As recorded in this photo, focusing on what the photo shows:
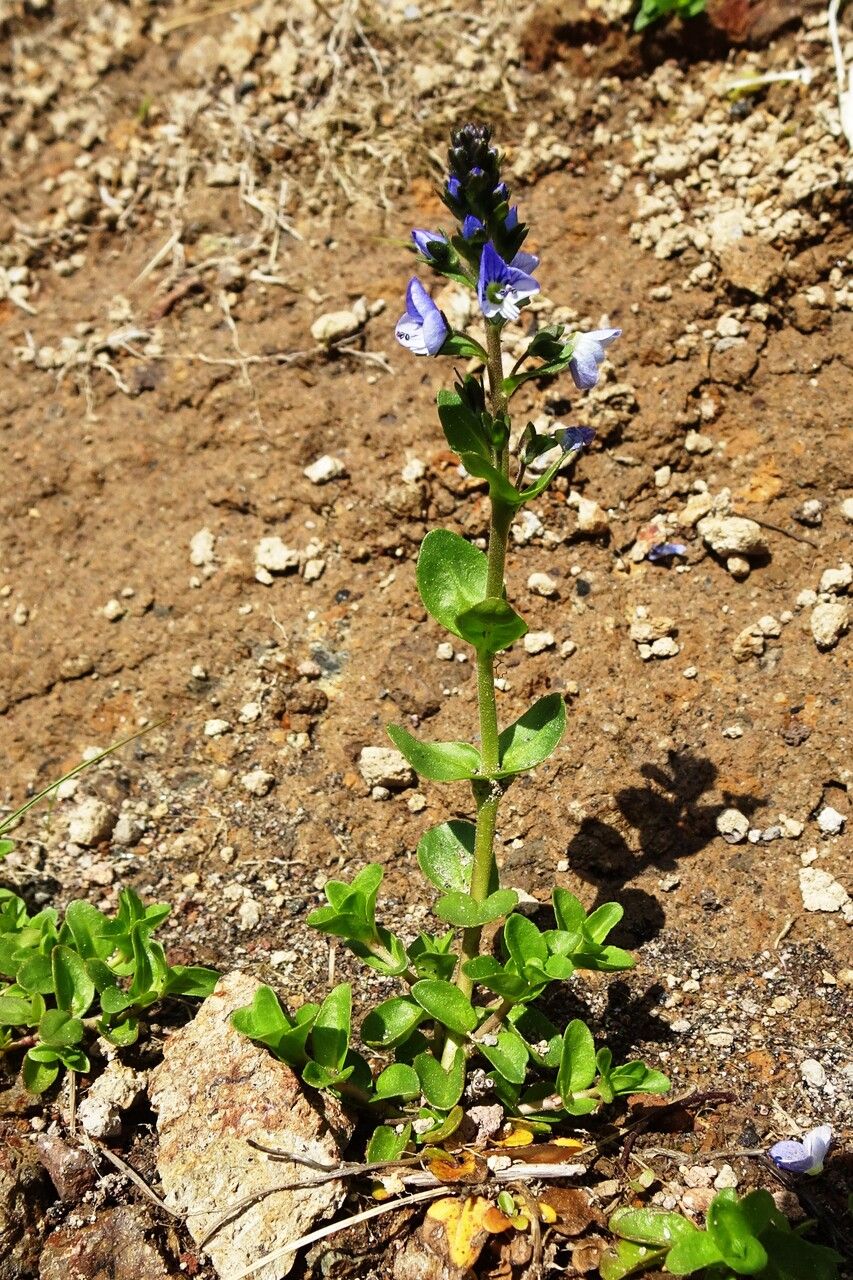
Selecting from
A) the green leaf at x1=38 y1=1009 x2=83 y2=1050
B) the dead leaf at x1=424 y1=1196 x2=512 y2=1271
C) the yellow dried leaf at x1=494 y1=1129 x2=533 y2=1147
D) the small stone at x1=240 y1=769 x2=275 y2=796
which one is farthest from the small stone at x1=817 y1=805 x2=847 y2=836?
the green leaf at x1=38 y1=1009 x2=83 y2=1050

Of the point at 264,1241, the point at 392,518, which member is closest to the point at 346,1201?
the point at 264,1241

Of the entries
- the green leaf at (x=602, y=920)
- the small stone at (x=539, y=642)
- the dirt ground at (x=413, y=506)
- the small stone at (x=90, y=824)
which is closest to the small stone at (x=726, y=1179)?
the dirt ground at (x=413, y=506)

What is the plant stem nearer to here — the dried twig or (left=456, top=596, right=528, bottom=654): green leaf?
(left=456, top=596, right=528, bottom=654): green leaf

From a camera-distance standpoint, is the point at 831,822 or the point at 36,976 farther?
the point at 831,822

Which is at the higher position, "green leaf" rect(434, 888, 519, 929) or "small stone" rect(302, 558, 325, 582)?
"small stone" rect(302, 558, 325, 582)

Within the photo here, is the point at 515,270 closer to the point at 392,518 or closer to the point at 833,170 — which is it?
the point at 392,518

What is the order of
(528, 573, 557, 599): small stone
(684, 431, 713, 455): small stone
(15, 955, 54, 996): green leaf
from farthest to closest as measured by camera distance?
(684, 431, 713, 455): small stone
(528, 573, 557, 599): small stone
(15, 955, 54, 996): green leaf

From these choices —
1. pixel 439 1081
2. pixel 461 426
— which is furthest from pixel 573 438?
pixel 439 1081

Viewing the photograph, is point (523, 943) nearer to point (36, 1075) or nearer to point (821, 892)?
point (821, 892)
